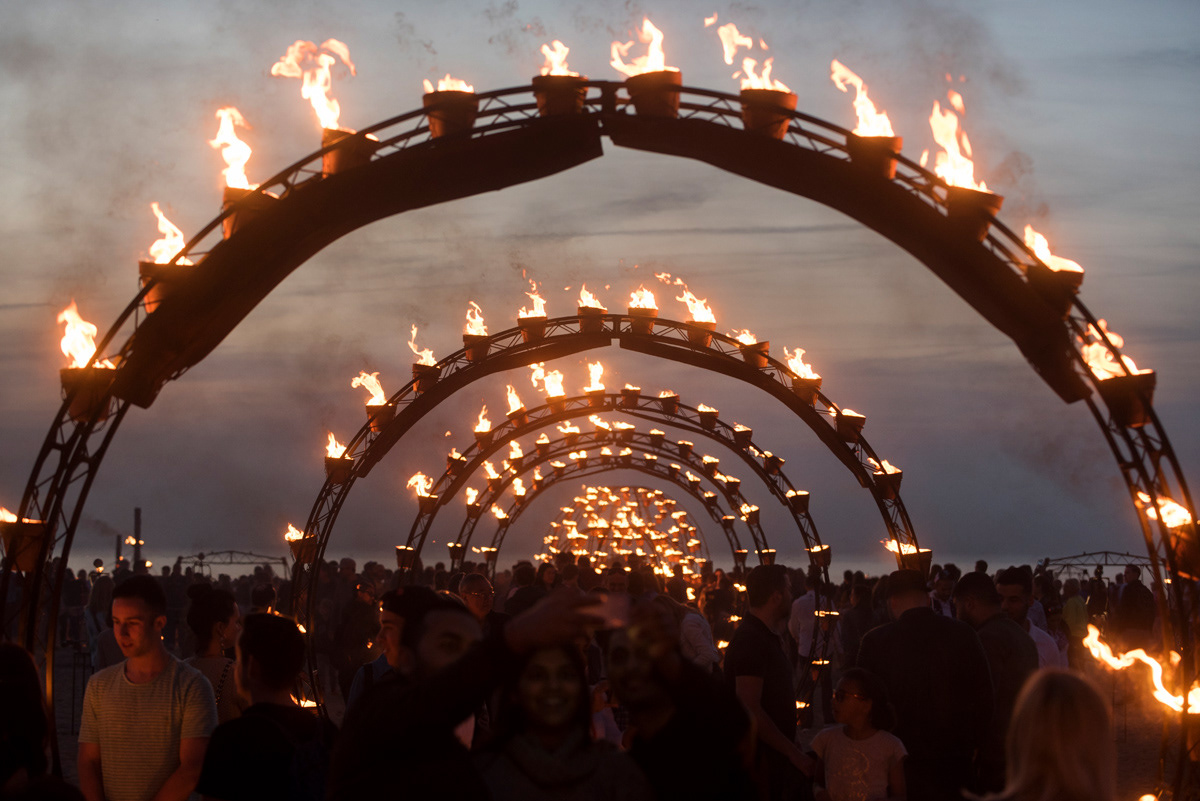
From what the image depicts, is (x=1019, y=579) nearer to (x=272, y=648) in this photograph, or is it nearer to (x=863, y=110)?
(x=863, y=110)

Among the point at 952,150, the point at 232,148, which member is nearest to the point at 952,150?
the point at 952,150

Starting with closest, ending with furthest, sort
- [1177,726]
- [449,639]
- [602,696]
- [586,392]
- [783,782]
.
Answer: [449,639] → [602,696] → [783,782] → [1177,726] → [586,392]

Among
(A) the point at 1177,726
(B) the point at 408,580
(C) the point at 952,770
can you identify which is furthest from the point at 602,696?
(B) the point at 408,580

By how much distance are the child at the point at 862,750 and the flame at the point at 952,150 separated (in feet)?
14.5

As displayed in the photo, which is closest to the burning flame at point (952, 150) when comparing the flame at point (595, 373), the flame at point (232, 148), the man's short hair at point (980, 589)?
the man's short hair at point (980, 589)

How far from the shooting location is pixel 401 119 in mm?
9242

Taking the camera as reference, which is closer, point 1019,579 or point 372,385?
point 1019,579

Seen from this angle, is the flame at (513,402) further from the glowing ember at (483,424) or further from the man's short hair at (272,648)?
the man's short hair at (272,648)

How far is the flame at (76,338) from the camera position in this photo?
9688mm

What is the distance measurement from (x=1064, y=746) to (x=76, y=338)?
346 inches

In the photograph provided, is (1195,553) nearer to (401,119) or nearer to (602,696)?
(602,696)

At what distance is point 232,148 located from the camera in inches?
378

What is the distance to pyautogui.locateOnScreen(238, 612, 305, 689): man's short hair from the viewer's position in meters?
4.82

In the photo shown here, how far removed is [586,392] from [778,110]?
12.8 metres
